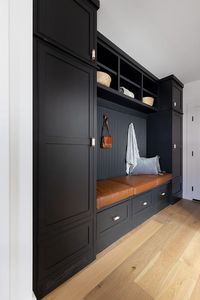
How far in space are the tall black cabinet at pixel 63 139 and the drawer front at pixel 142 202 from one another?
79 cm

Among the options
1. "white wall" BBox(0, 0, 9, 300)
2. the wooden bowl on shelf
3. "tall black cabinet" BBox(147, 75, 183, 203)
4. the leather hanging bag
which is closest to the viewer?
"white wall" BBox(0, 0, 9, 300)

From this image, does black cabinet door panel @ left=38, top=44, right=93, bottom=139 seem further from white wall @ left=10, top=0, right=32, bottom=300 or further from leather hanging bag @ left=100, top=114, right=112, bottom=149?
leather hanging bag @ left=100, top=114, right=112, bottom=149

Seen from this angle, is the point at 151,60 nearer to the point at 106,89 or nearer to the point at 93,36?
the point at 106,89

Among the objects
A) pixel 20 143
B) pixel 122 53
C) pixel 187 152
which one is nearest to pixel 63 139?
pixel 20 143

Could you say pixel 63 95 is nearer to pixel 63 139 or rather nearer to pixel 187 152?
pixel 63 139

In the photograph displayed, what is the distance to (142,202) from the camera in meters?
2.21

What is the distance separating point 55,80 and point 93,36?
64 cm

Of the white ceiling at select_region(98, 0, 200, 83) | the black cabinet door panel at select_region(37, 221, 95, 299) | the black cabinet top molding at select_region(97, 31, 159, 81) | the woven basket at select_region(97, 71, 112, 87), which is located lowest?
the black cabinet door panel at select_region(37, 221, 95, 299)

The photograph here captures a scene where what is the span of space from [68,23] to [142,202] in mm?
2107

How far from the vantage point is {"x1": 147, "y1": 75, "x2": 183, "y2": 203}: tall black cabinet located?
9.54 feet

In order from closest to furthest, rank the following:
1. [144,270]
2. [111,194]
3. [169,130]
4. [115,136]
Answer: [144,270] < [111,194] < [115,136] < [169,130]

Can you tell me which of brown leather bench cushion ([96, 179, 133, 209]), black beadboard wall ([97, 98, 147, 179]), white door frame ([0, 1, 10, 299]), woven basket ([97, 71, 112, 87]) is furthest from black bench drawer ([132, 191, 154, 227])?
white door frame ([0, 1, 10, 299])

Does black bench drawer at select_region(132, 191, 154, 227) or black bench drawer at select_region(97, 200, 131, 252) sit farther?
black bench drawer at select_region(132, 191, 154, 227)

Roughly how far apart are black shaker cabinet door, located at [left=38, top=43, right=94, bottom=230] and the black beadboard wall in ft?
2.98
